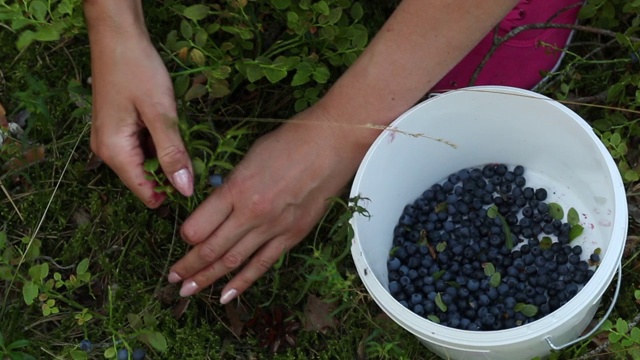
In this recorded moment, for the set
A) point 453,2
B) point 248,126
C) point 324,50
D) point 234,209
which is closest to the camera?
point 453,2

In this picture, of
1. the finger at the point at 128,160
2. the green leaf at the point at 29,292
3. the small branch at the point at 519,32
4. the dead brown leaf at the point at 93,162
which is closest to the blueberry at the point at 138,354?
the green leaf at the point at 29,292

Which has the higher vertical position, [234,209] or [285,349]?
[234,209]

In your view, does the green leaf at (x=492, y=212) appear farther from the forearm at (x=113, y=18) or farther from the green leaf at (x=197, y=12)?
the forearm at (x=113, y=18)

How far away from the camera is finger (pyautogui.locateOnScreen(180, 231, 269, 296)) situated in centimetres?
205

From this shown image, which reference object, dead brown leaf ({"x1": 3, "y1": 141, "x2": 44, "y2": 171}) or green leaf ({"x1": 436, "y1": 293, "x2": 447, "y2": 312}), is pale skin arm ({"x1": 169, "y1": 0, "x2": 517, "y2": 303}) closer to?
green leaf ({"x1": 436, "y1": 293, "x2": 447, "y2": 312})

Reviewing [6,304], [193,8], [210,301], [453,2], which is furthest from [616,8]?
[6,304]

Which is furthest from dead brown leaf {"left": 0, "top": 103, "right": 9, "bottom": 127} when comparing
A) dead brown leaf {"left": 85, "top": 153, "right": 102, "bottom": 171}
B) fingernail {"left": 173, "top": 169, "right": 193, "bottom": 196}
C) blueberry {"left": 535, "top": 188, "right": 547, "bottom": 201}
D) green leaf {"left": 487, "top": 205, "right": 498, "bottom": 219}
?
blueberry {"left": 535, "top": 188, "right": 547, "bottom": 201}

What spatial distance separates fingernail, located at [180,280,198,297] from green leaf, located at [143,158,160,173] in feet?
1.19

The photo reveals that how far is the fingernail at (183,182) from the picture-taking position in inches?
75.9

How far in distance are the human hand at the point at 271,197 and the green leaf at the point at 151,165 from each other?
171 mm

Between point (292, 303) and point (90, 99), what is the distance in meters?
0.80

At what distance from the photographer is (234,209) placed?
203 centimetres

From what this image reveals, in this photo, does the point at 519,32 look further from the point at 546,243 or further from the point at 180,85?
the point at 180,85

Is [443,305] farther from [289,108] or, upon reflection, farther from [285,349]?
[289,108]
